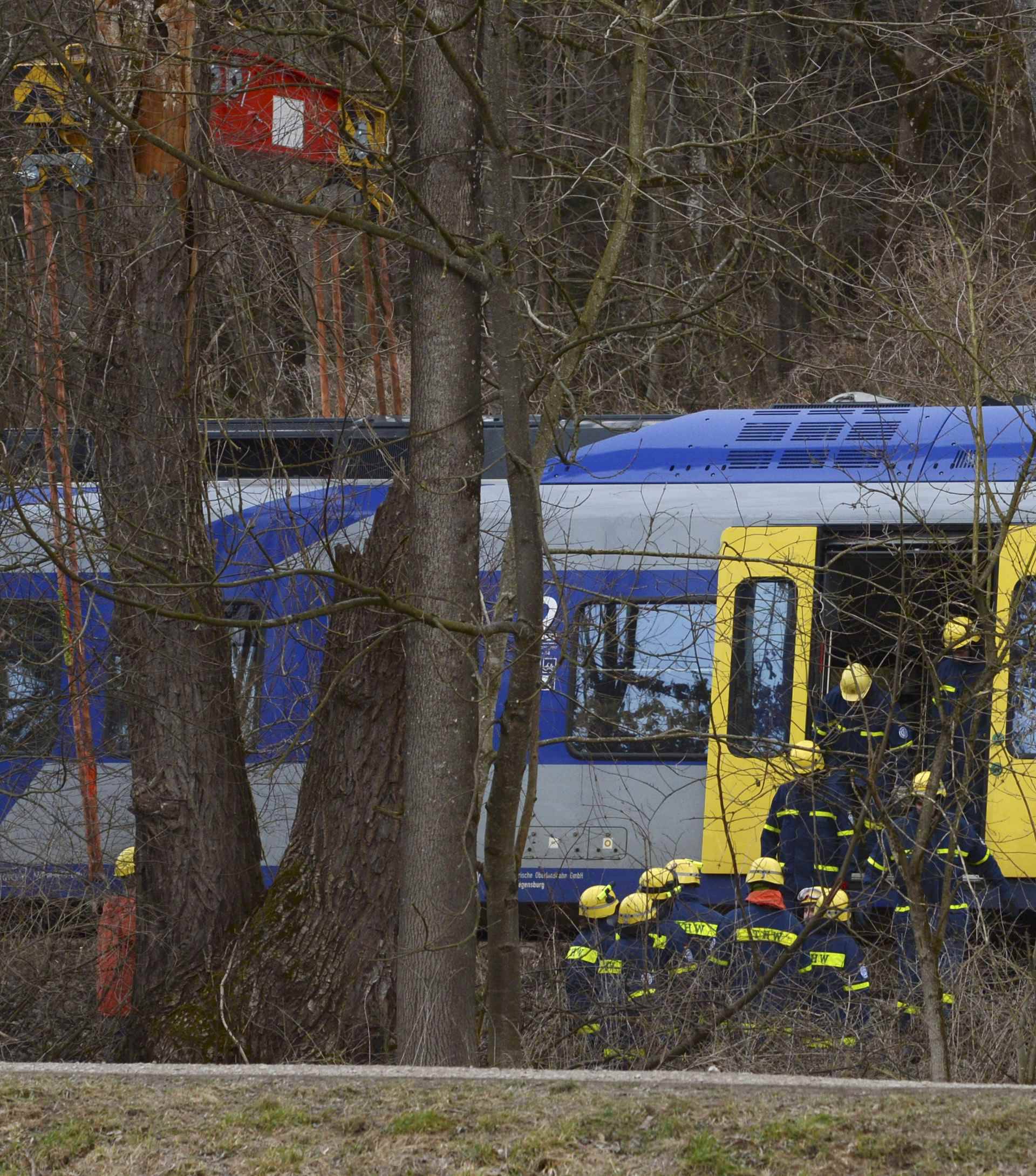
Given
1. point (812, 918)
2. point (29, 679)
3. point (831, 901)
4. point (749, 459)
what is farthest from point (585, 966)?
point (749, 459)

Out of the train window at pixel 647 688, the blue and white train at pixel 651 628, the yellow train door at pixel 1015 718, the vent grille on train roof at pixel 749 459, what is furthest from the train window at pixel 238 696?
the yellow train door at pixel 1015 718

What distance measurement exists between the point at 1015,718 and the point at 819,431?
292cm

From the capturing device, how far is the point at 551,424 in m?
6.12

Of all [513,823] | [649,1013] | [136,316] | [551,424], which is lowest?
[649,1013]

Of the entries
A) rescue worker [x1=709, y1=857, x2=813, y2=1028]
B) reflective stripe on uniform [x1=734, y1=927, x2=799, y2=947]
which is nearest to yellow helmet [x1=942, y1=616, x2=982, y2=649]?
rescue worker [x1=709, y1=857, x2=813, y2=1028]

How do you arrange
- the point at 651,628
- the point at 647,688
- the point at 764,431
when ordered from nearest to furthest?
1. the point at 651,628
2. the point at 647,688
3. the point at 764,431

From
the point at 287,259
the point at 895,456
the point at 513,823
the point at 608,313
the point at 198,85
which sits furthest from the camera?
the point at 608,313

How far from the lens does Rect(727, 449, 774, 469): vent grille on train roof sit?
9.44 meters

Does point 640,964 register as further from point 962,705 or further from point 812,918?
point 962,705

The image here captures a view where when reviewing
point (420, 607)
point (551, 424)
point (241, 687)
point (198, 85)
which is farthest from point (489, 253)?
point (241, 687)

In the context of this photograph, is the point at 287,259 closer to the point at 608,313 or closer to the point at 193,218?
the point at 193,218

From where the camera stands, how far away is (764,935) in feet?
21.6

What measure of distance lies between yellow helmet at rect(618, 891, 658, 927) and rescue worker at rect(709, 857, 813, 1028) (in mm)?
333

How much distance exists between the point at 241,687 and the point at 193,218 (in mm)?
2557
